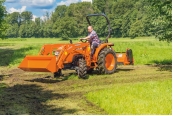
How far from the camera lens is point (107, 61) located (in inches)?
562

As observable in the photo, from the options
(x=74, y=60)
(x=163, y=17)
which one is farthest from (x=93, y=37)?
(x=163, y=17)

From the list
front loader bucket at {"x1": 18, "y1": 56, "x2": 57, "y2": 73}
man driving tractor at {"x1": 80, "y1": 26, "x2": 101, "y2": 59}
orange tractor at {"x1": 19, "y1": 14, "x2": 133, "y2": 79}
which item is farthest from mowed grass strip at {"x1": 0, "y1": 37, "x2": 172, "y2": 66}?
front loader bucket at {"x1": 18, "y1": 56, "x2": 57, "y2": 73}

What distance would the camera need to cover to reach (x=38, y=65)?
38.3ft

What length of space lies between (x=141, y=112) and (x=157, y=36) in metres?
8.89

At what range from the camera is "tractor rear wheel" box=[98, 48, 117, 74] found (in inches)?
528

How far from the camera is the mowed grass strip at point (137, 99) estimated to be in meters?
7.32

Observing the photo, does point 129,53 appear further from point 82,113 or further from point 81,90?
point 82,113

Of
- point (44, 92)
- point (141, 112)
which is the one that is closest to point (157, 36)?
point (44, 92)

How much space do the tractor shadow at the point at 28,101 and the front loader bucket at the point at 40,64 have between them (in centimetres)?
80

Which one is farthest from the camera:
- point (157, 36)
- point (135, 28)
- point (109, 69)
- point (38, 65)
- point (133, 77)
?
point (135, 28)

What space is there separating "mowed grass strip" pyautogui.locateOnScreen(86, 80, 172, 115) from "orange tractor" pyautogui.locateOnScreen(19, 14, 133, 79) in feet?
9.21

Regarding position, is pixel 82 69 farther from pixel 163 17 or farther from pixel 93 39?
pixel 163 17

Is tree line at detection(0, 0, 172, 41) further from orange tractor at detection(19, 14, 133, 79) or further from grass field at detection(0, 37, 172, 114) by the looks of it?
grass field at detection(0, 37, 172, 114)

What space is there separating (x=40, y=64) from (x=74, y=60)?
1643mm
